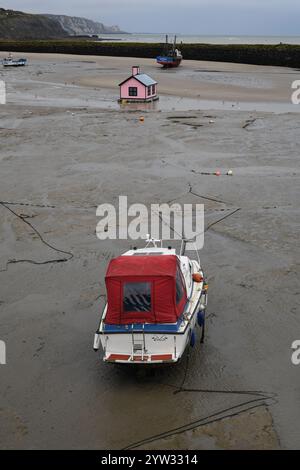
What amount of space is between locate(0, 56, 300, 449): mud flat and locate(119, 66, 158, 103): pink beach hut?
41.5 ft

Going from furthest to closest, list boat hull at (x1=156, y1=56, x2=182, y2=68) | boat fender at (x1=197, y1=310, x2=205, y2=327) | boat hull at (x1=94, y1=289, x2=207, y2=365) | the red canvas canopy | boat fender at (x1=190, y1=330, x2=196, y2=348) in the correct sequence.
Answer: boat hull at (x1=156, y1=56, x2=182, y2=68) < boat fender at (x1=197, y1=310, x2=205, y2=327) < boat fender at (x1=190, y1=330, x2=196, y2=348) < the red canvas canopy < boat hull at (x1=94, y1=289, x2=207, y2=365)

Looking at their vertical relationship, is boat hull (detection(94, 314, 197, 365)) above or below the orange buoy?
below

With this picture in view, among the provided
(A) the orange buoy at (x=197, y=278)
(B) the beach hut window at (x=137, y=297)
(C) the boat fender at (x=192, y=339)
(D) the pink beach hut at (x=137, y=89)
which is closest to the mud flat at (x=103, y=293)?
(C) the boat fender at (x=192, y=339)

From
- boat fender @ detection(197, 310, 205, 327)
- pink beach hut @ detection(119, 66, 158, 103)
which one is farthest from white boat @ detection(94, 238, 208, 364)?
pink beach hut @ detection(119, 66, 158, 103)

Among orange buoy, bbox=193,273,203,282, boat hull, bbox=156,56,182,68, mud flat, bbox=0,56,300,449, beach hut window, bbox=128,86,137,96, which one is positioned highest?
boat hull, bbox=156,56,182,68

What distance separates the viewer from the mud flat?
27.3 feet

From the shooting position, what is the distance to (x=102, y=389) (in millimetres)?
9117

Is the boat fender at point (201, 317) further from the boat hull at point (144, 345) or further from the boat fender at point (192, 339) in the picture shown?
the boat hull at point (144, 345)

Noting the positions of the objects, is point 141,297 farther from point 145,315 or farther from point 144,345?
point 144,345

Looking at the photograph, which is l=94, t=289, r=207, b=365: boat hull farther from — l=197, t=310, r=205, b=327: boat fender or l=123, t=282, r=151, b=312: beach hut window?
l=197, t=310, r=205, b=327: boat fender

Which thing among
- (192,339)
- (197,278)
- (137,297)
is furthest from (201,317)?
(137,297)
